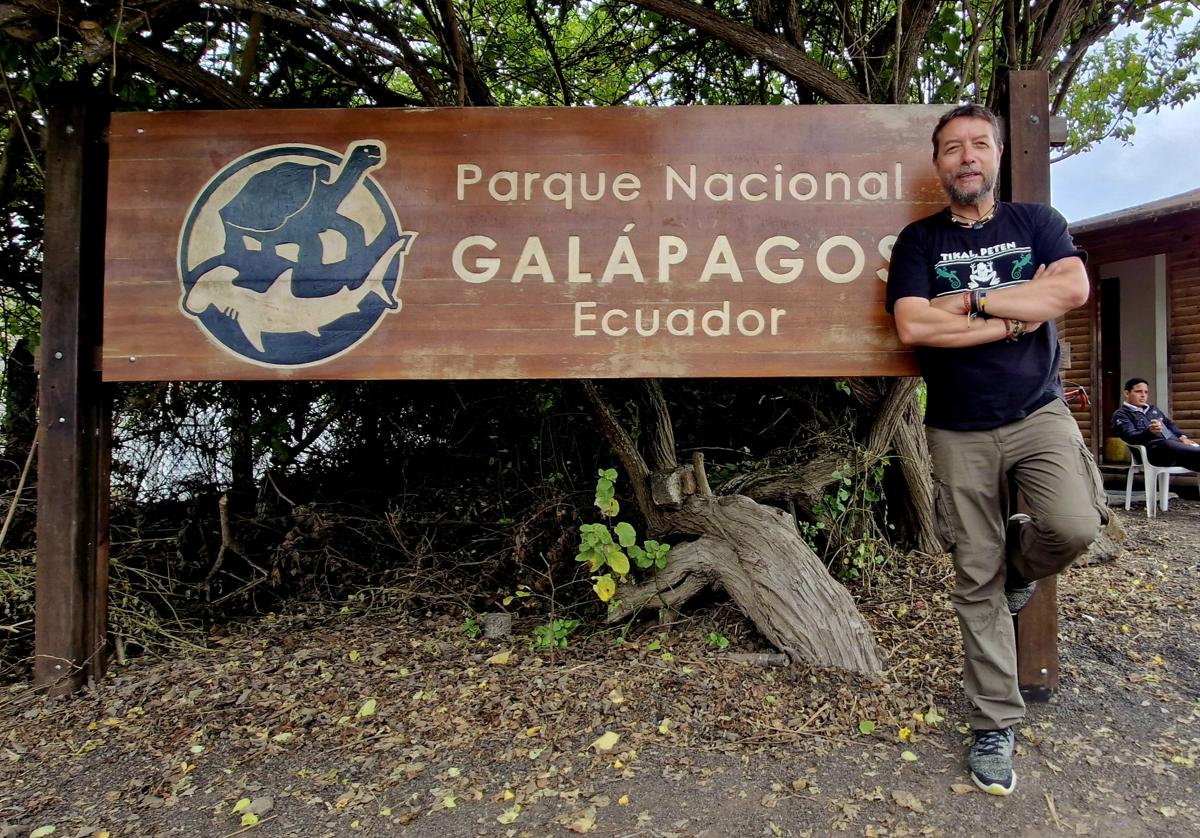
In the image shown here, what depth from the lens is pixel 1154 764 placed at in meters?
2.19

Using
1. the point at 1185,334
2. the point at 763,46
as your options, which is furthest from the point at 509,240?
the point at 1185,334

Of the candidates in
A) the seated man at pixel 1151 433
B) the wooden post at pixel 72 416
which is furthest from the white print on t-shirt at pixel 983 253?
the seated man at pixel 1151 433

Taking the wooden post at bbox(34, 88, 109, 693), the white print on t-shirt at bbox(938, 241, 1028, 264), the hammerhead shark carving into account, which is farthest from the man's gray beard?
the wooden post at bbox(34, 88, 109, 693)

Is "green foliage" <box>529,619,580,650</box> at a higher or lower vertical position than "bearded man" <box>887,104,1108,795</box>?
lower

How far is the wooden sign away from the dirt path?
118 centimetres

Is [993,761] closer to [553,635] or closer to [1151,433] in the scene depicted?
[553,635]

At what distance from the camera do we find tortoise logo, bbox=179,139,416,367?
2760mm

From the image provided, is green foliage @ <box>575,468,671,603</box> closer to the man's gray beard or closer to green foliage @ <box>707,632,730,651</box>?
green foliage @ <box>707,632,730,651</box>

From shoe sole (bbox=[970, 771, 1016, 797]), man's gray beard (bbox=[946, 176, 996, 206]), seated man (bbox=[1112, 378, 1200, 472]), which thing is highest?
man's gray beard (bbox=[946, 176, 996, 206])

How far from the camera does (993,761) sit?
84.4 inches

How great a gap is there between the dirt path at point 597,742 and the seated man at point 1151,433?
4557 mm

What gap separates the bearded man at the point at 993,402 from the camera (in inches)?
87.2

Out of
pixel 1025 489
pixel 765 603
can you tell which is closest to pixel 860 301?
pixel 1025 489

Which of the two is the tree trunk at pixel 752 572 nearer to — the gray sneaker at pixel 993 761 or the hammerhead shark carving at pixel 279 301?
the gray sneaker at pixel 993 761
